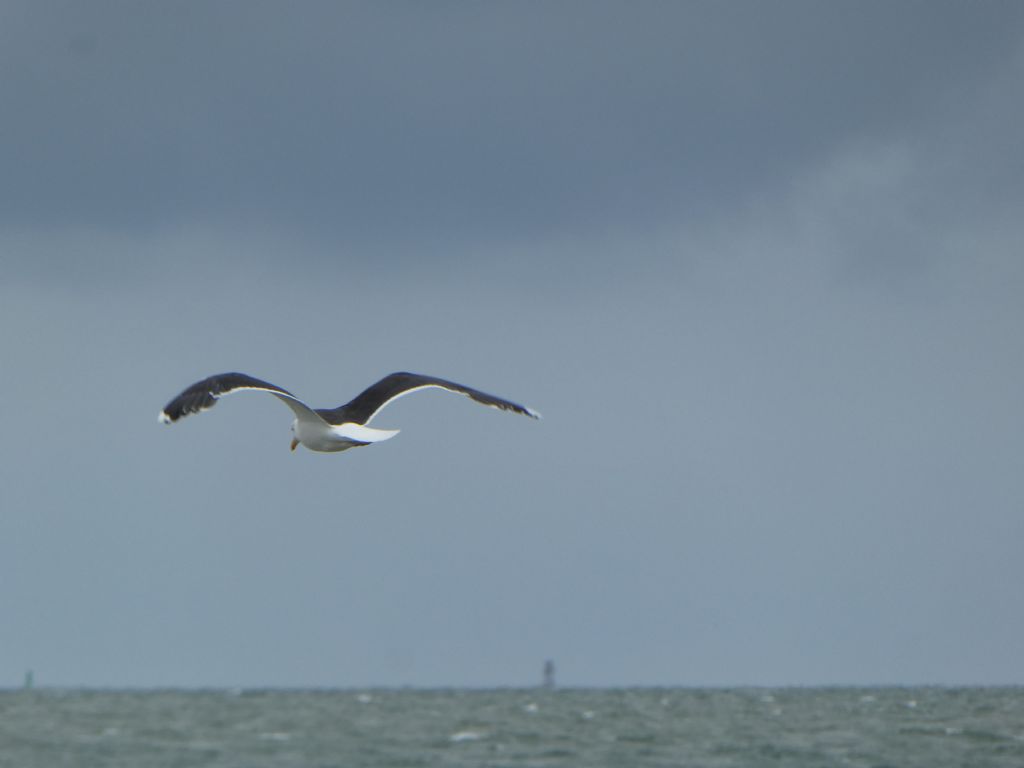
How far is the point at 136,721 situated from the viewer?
112 metres

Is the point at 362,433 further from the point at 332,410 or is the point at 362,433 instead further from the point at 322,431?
the point at 332,410

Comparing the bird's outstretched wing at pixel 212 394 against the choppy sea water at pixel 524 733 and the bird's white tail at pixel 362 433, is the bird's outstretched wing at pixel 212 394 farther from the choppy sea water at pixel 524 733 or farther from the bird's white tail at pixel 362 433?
the choppy sea water at pixel 524 733

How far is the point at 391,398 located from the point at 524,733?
231 feet

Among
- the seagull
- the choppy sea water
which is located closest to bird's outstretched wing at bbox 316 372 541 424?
the seagull

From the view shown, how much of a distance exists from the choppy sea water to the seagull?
4833 cm

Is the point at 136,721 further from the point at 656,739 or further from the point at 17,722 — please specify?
the point at 656,739

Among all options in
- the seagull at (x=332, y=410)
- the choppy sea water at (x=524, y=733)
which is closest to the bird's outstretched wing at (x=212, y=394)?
the seagull at (x=332, y=410)

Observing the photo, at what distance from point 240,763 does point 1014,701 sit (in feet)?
249

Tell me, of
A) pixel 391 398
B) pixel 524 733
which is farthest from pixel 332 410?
pixel 524 733

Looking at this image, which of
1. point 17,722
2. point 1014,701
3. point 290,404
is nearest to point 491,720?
point 17,722

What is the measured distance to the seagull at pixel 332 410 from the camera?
2223cm

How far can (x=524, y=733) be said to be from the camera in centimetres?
9331

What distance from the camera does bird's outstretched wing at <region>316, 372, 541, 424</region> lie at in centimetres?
2409

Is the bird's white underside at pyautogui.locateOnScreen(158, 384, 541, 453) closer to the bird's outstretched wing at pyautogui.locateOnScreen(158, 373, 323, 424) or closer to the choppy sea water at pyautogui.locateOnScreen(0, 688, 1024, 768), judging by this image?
the bird's outstretched wing at pyautogui.locateOnScreen(158, 373, 323, 424)
